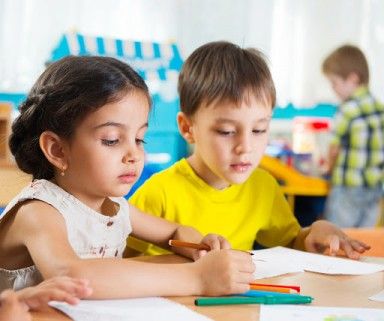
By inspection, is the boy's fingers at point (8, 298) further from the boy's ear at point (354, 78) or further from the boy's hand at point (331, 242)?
the boy's ear at point (354, 78)

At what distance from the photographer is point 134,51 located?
4035mm

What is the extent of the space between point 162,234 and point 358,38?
3487 millimetres

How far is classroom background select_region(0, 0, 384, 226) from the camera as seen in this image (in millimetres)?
3879

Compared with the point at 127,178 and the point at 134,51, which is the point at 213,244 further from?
the point at 134,51

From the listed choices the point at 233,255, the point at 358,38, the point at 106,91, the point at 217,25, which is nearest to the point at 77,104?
the point at 106,91

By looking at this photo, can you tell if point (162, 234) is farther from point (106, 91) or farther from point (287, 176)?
point (287, 176)

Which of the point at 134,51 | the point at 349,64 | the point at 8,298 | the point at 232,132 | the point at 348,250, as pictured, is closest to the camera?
the point at 8,298

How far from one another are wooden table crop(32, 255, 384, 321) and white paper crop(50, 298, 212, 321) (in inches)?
0.5

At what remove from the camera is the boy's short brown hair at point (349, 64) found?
12.8 ft

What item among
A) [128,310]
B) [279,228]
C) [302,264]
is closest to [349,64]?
[279,228]

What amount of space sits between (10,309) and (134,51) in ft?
10.8

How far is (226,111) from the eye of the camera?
1.53 metres

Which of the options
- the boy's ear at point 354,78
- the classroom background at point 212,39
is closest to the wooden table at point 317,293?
the classroom background at point 212,39

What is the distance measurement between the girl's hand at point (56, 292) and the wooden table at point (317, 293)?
0.02m
